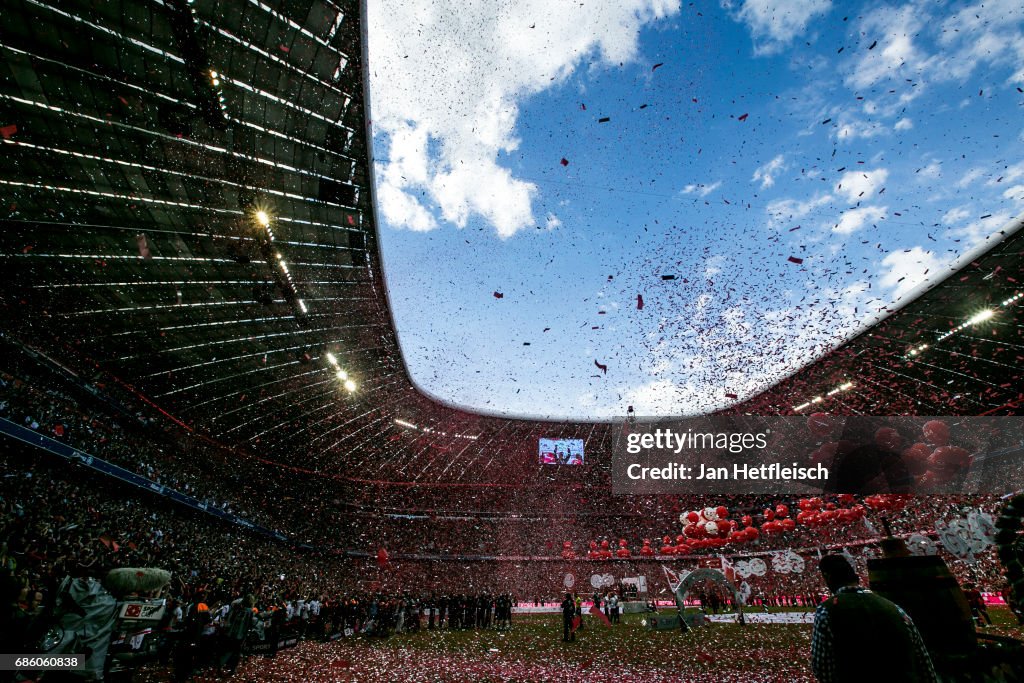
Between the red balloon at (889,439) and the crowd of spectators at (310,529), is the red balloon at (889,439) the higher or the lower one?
the higher one

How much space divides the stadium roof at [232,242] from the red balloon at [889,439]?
4559 millimetres

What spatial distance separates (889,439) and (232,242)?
21.0 metres

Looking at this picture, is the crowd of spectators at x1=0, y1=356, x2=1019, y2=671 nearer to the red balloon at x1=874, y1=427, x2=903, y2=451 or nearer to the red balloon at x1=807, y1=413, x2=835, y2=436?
the red balloon at x1=807, y1=413, x2=835, y2=436

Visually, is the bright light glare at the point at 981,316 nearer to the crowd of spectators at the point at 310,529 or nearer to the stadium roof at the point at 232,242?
the stadium roof at the point at 232,242

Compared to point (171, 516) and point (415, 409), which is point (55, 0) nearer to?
point (415, 409)

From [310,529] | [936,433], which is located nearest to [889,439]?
[936,433]

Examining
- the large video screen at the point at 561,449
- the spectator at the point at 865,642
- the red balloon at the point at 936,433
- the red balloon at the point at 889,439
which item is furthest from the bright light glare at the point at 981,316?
the large video screen at the point at 561,449

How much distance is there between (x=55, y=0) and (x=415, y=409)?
21.7 meters

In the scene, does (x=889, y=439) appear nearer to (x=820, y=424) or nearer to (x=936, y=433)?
(x=936, y=433)

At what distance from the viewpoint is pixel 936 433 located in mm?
13453

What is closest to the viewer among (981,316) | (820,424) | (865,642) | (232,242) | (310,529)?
(865,642)

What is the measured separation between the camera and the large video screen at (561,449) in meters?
31.7

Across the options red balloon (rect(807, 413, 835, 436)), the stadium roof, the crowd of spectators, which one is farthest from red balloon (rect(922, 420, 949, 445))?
red balloon (rect(807, 413, 835, 436))

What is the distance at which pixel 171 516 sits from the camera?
23.9 metres
